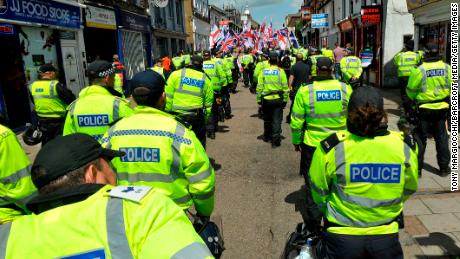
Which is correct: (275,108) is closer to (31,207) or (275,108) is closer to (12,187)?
(12,187)

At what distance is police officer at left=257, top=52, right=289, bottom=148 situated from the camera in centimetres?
826

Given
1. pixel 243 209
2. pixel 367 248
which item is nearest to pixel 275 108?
pixel 243 209

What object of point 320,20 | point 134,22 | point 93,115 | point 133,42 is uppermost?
point 320,20

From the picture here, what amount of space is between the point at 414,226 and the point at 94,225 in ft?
14.0

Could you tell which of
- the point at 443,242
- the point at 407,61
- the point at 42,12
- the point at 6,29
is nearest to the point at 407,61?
the point at 407,61

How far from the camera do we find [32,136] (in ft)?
20.7

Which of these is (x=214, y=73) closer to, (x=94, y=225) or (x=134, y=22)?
(x=94, y=225)

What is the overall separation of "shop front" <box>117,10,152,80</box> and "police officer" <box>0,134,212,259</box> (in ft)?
64.0

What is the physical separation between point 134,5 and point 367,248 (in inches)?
878

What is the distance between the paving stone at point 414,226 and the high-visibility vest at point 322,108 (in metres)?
1.39

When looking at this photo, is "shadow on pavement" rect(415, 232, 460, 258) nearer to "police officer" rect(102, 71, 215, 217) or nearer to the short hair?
"police officer" rect(102, 71, 215, 217)

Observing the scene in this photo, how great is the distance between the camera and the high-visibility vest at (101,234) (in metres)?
1.28

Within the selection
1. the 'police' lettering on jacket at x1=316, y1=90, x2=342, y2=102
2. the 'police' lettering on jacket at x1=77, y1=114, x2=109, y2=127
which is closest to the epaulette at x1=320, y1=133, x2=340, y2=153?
the 'police' lettering on jacket at x1=316, y1=90, x2=342, y2=102

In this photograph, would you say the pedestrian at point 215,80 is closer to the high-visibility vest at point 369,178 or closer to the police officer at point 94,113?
the police officer at point 94,113
